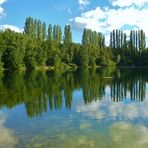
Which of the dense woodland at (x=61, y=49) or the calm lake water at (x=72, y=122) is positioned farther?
the dense woodland at (x=61, y=49)

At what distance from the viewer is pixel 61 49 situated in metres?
109

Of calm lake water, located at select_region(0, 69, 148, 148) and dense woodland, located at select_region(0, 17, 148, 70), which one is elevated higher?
dense woodland, located at select_region(0, 17, 148, 70)

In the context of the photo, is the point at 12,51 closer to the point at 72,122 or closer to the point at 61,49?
the point at 61,49

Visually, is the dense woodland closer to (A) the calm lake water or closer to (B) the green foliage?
(B) the green foliage

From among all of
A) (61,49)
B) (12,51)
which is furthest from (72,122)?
(61,49)

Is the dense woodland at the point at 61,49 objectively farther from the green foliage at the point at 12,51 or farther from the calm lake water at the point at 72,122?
the calm lake water at the point at 72,122

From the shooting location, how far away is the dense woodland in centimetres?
8012

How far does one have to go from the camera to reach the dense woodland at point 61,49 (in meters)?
80.1

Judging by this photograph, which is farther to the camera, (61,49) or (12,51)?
(61,49)

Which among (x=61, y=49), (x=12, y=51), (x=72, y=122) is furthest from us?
(x=61, y=49)

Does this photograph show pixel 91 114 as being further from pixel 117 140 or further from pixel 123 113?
pixel 117 140

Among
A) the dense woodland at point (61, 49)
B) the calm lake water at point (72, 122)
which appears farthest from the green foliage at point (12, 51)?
the calm lake water at point (72, 122)

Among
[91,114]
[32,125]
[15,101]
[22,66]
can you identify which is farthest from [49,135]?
[22,66]

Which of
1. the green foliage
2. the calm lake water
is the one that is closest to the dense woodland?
the green foliage
